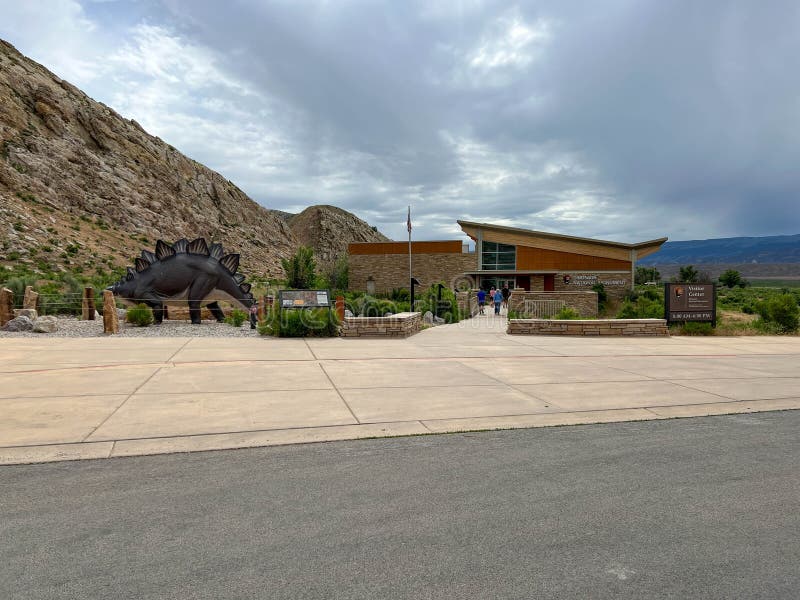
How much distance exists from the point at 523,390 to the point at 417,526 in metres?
4.67

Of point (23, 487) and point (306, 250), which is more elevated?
point (306, 250)

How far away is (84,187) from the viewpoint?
5322 cm

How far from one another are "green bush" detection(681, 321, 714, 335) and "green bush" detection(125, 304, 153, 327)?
16.6 meters

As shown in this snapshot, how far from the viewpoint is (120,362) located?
9.54 meters

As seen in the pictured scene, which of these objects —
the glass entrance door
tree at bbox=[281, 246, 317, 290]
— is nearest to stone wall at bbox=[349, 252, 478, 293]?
the glass entrance door

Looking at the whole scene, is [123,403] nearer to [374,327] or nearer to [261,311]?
[374,327]

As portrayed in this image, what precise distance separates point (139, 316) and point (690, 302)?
17126 millimetres

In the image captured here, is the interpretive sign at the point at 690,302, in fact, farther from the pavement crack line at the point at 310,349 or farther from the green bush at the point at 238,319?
the green bush at the point at 238,319

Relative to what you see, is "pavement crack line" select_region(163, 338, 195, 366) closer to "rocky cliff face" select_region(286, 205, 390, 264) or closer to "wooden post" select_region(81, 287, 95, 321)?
"wooden post" select_region(81, 287, 95, 321)

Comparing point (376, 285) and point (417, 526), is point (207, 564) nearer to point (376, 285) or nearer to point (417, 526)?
point (417, 526)

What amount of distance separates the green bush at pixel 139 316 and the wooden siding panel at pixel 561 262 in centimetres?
3485

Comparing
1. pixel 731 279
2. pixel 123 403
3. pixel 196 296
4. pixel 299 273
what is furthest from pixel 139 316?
pixel 731 279

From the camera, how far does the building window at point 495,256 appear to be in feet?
157

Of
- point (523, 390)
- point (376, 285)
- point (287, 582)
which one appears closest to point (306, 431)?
point (287, 582)
